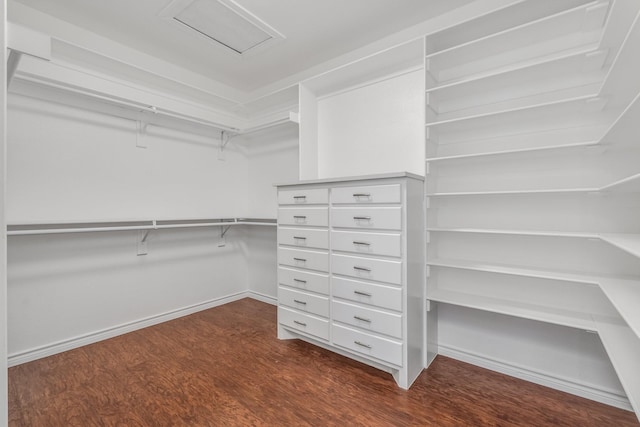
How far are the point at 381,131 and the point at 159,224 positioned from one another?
2.21 meters

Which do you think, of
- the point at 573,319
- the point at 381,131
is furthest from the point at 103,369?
the point at 573,319

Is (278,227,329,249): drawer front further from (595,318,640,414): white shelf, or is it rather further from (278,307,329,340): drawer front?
(595,318,640,414): white shelf

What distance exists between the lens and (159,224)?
276 cm

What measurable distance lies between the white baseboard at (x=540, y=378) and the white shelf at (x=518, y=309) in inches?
18.1

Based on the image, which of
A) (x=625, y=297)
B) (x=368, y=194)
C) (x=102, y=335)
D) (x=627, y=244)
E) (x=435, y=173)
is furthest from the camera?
(x=102, y=335)

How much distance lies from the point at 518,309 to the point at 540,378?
526 millimetres

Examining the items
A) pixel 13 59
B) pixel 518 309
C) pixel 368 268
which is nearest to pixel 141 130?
pixel 13 59

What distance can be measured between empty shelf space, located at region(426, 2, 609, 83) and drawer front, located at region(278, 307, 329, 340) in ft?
6.74

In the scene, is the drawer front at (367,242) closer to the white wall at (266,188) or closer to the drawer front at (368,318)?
the drawer front at (368,318)

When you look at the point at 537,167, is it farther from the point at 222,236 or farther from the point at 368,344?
the point at 222,236

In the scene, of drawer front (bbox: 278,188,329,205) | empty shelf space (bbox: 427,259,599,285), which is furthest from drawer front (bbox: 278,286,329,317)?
empty shelf space (bbox: 427,259,599,285)

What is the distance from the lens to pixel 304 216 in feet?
7.79

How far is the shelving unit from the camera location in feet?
5.25

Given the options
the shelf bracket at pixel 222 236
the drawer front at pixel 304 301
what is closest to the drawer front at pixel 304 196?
the drawer front at pixel 304 301
